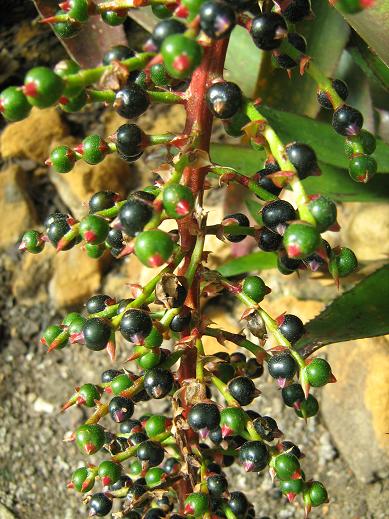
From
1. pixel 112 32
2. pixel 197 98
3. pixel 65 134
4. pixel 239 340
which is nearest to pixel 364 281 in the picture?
pixel 239 340

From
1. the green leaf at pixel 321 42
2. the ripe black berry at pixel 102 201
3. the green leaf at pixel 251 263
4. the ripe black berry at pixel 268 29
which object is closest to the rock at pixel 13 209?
the green leaf at pixel 251 263

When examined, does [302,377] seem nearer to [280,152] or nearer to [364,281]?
[280,152]

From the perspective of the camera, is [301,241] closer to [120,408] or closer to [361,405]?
[120,408]

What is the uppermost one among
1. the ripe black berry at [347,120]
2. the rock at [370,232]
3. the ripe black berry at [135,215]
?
the ripe black berry at [135,215]

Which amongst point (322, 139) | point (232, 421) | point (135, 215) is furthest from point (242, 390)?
point (322, 139)

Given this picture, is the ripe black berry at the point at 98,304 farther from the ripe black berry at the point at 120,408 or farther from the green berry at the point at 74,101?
the green berry at the point at 74,101

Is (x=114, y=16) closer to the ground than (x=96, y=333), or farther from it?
farther from it
